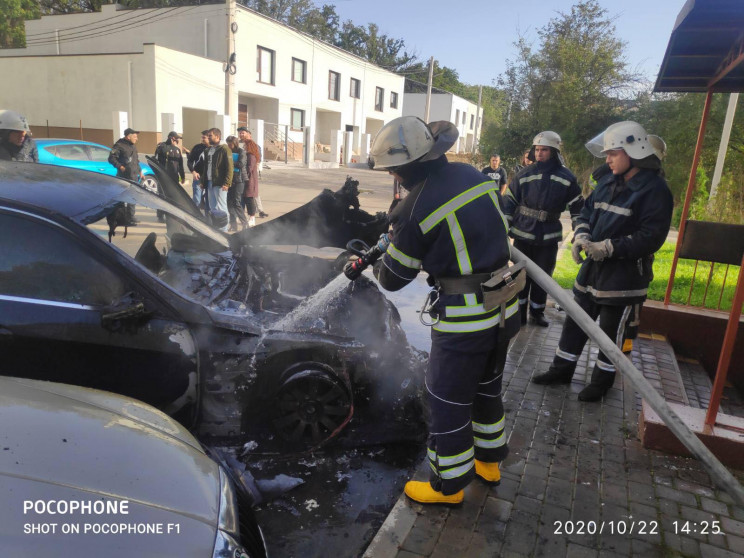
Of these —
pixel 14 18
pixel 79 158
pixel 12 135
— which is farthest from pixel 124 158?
pixel 14 18

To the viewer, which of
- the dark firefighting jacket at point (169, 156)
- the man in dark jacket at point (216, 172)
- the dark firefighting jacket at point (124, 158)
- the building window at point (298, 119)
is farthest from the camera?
the building window at point (298, 119)

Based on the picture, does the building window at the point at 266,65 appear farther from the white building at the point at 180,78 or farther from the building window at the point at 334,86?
the building window at the point at 334,86

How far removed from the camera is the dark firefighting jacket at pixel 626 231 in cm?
345

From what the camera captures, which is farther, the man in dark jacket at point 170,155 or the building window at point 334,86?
the building window at point 334,86

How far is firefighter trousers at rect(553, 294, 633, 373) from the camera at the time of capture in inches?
147

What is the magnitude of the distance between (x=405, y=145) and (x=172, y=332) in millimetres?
1596

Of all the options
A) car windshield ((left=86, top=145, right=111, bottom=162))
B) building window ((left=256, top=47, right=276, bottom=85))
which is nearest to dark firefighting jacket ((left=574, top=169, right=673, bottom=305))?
car windshield ((left=86, top=145, right=111, bottom=162))

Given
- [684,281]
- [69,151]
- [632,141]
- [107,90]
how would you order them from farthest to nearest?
1. [107,90]
2. [69,151]
3. [684,281]
4. [632,141]

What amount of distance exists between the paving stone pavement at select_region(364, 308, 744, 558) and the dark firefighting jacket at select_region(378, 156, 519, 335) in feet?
3.15

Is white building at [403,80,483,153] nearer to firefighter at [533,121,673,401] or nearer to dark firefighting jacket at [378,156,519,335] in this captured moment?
firefighter at [533,121,673,401]

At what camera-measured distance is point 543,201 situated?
4859 millimetres

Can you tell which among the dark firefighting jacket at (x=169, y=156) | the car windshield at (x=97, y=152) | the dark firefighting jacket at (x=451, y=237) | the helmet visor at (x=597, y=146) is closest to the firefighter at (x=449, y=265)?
the dark firefighting jacket at (x=451, y=237)

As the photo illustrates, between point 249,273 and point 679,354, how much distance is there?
4.35 metres

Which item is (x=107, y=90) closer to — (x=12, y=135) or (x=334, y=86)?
(x=334, y=86)
